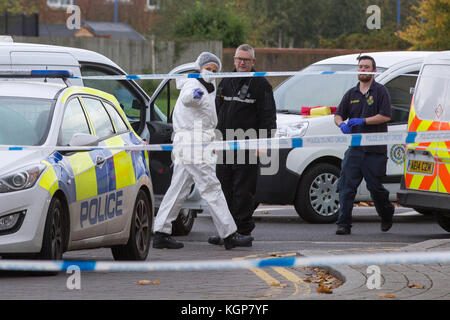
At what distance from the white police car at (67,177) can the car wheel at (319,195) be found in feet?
12.1

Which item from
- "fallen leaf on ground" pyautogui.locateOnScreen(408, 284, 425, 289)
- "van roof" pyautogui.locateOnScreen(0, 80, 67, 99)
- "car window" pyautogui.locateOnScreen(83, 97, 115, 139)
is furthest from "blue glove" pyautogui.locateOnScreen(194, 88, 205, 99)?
"fallen leaf on ground" pyautogui.locateOnScreen(408, 284, 425, 289)

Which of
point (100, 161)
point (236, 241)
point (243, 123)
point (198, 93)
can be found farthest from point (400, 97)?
point (100, 161)

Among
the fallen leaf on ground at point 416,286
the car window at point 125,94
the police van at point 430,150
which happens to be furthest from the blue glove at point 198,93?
the fallen leaf on ground at point 416,286

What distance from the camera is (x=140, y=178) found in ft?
33.4

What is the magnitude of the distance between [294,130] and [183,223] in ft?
6.11

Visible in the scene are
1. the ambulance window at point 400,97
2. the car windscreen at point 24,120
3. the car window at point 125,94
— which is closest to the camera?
the car windscreen at point 24,120

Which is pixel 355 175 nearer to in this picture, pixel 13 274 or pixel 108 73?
pixel 108 73

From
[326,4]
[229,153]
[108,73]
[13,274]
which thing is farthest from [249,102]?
[326,4]

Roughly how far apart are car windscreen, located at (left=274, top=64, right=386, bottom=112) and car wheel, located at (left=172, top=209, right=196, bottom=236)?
216 cm

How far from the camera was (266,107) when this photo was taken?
453 inches

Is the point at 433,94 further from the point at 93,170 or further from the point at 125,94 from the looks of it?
the point at 93,170

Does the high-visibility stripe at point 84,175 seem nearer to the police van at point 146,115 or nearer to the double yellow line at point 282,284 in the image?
the double yellow line at point 282,284

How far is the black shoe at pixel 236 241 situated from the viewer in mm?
11312
